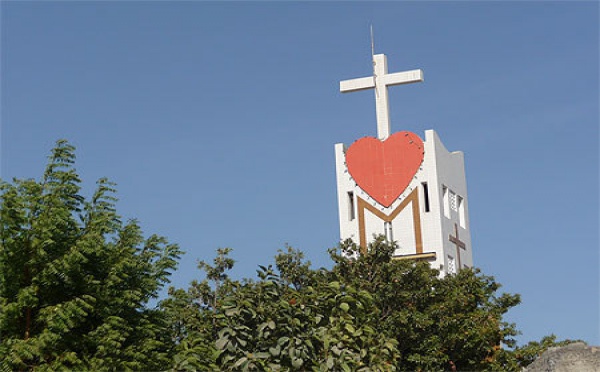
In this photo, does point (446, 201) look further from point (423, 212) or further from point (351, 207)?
point (351, 207)

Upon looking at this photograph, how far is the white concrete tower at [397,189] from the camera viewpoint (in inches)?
1875

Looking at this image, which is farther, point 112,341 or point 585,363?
point 112,341

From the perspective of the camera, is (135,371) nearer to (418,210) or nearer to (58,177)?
(58,177)

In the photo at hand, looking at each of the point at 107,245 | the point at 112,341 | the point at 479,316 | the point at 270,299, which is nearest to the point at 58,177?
the point at 107,245

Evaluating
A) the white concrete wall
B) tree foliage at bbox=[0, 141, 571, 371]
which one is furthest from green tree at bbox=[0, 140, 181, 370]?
the white concrete wall

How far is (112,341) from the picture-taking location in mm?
20750

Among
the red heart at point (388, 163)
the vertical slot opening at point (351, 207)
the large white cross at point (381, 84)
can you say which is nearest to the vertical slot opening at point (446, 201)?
the red heart at point (388, 163)

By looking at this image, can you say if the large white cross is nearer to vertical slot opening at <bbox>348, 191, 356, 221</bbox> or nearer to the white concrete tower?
the white concrete tower

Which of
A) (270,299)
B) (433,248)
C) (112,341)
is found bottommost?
(270,299)

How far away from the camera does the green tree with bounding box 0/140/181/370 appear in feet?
65.2

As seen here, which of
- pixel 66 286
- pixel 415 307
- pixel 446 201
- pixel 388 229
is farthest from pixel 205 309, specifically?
pixel 446 201

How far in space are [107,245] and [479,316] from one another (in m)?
14.1

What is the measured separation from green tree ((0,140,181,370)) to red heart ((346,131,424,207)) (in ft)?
86.7

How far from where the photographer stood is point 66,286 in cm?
2100
